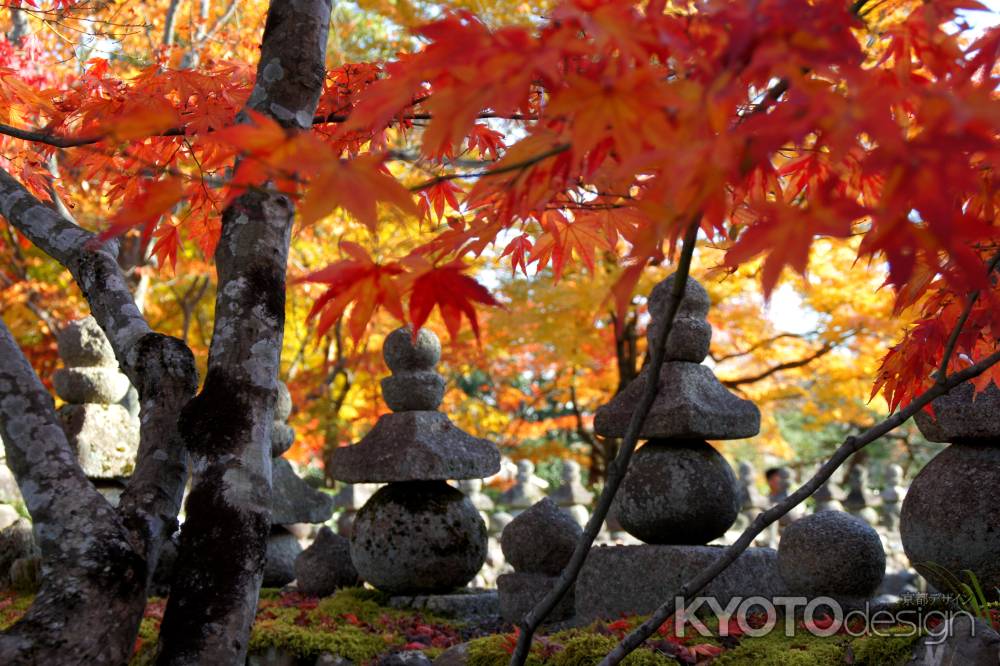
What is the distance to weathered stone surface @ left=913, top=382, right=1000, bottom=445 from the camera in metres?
3.60

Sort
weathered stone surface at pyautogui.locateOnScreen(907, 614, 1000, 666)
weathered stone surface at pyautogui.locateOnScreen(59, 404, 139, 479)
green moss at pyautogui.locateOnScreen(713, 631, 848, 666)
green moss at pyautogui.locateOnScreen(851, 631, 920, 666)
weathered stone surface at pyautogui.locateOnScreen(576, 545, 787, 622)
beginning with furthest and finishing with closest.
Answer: weathered stone surface at pyautogui.locateOnScreen(59, 404, 139, 479), weathered stone surface at pyautogui.locateOnScreen(576, 545, 787, 622), green moss at pyautogui.locateOnScreen(713, 631, 848, 666), green moss at pyautogui.locateOnScreen(851, 631, 920, 666), weathered stone surface at pyautogui.locateOnScreen(907, 614, 1000, 666)

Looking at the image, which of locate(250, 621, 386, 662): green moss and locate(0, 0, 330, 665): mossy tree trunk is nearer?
locate(0, 0, 330, 665): mossy tree trunk

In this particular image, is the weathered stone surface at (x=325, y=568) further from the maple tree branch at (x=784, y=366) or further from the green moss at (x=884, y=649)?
the maple tree branch at (x=784, y=366)

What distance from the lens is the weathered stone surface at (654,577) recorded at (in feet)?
13.4

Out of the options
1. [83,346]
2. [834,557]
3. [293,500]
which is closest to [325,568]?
[293,500]

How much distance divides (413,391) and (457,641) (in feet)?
5.38

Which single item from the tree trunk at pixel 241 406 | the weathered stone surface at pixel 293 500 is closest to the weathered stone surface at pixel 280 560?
the weathered stone surface at pixel 293 500

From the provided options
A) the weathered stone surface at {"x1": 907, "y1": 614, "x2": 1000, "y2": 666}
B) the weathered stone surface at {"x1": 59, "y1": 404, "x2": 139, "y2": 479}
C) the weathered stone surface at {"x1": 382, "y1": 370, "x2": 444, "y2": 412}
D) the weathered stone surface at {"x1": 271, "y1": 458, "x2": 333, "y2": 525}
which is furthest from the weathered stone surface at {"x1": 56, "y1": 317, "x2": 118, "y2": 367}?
the weathered stone surface at {"x1": 907, "y1": 614, "x2": 1000, "y2": 666}

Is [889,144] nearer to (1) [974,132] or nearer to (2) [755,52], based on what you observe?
(1) [974,132]

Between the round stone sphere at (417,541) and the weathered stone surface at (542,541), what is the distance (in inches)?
22.0

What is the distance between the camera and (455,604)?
5.31 metres

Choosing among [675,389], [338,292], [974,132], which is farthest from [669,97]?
[675,389]

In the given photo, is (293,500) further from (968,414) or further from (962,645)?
(962,645)

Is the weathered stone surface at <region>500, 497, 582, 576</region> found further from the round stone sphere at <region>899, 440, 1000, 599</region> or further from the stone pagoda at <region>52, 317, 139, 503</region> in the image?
the stone pagoda at <region>52, 317, 139, 503</region>
